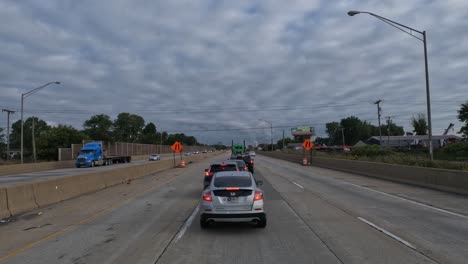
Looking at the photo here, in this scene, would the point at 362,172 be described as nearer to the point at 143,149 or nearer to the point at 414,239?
the point at 414,239

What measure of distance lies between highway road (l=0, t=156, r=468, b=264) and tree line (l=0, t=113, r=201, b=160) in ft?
231

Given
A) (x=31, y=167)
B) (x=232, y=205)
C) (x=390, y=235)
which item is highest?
(x=232, y=205)

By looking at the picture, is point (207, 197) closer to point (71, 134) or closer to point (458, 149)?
point (458, 149)

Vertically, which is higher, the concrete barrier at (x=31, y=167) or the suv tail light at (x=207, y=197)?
the suv tail light at (x=207, y=197)

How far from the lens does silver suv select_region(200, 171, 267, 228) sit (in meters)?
9.24

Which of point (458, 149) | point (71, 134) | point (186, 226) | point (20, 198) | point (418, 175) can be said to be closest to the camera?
point (186, 226)

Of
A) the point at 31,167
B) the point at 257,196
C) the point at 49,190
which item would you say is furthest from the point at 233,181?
the point at 31,167

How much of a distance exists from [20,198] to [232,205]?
763cm

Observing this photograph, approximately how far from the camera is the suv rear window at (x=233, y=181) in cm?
966

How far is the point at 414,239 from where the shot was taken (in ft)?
27.3

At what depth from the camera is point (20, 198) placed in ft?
41.9

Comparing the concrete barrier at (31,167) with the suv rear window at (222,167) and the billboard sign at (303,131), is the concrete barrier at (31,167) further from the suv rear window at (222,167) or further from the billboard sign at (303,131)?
the billboard sign at (303,131)

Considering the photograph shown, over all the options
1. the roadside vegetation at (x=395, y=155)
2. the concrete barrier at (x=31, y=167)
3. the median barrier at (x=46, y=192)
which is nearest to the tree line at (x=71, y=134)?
the concrete barrier at (x=31, y=167)

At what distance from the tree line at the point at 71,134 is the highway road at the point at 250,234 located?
70409 mm
